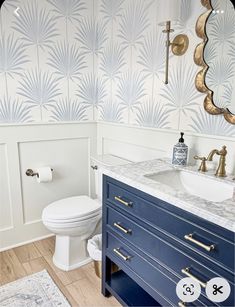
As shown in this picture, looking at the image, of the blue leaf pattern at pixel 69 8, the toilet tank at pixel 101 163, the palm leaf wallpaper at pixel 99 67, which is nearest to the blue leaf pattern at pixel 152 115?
the palm leaf wallpaper at pixel 99 67

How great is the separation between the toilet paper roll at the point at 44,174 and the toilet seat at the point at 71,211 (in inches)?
10.4

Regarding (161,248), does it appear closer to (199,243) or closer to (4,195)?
(199,243)

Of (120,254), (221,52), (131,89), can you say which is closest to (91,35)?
(131,89)

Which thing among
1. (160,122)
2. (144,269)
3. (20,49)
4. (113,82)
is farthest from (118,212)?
(20,49)

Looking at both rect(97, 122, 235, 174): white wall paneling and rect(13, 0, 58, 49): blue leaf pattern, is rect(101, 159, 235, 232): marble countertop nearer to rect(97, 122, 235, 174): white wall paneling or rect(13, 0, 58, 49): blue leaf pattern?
rect(97, 122, 235, 174): white wall paneling

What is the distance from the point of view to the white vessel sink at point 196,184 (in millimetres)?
1253

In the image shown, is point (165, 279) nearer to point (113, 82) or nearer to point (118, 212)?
point (118, 212)

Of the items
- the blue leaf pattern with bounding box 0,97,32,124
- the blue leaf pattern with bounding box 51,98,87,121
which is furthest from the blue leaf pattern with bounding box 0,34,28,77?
the blue leaf pattern with bounding box 51,98,87,121

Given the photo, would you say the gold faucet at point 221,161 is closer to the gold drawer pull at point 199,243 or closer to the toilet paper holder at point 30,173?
the gold drawer pull at point 199,243

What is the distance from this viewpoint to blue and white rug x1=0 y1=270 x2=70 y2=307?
1.56 m

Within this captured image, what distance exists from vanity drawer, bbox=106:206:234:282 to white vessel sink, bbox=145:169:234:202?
271 mm

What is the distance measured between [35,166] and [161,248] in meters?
1.41

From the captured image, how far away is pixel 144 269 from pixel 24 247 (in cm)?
134

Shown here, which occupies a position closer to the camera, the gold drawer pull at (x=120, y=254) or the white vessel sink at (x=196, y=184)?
the white vessel sink at (x=196, y=184)
